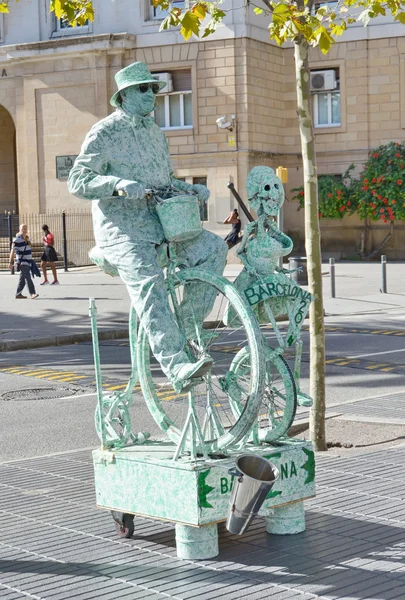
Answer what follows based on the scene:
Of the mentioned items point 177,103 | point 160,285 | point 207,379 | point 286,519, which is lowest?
point 286,519

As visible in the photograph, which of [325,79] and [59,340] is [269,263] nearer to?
[59,340]

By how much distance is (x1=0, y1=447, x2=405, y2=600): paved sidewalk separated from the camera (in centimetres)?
523

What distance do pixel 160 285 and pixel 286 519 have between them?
146 cm

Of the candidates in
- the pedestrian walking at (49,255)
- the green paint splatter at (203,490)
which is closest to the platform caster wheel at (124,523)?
the green paint splatter at (203,490)

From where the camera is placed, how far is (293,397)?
20.0 ft

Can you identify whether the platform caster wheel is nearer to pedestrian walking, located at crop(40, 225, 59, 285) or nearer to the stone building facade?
pedestrian walking, located at crop(40, 225, 59, 285)

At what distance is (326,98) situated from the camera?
121 ft

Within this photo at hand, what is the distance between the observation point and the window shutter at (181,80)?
36000 millimetres

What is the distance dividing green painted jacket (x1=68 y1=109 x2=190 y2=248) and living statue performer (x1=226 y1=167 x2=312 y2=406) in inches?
18.3

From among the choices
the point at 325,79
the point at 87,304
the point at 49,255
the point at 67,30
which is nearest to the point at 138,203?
the point at 87,304

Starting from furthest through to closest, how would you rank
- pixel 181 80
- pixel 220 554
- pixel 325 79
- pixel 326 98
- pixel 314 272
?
pixel 326 98 < pixel 325 79 < pixel 181 80 < pixel 314 272 < pixel 220 554

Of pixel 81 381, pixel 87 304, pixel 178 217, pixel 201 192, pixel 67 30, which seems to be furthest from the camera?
pixel 67 30

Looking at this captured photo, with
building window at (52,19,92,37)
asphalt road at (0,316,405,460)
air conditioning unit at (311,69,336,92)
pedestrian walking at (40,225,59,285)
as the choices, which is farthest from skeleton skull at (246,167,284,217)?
building window at (52,19,92,37)

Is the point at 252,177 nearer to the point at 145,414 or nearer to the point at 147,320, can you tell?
the point at 147,320
